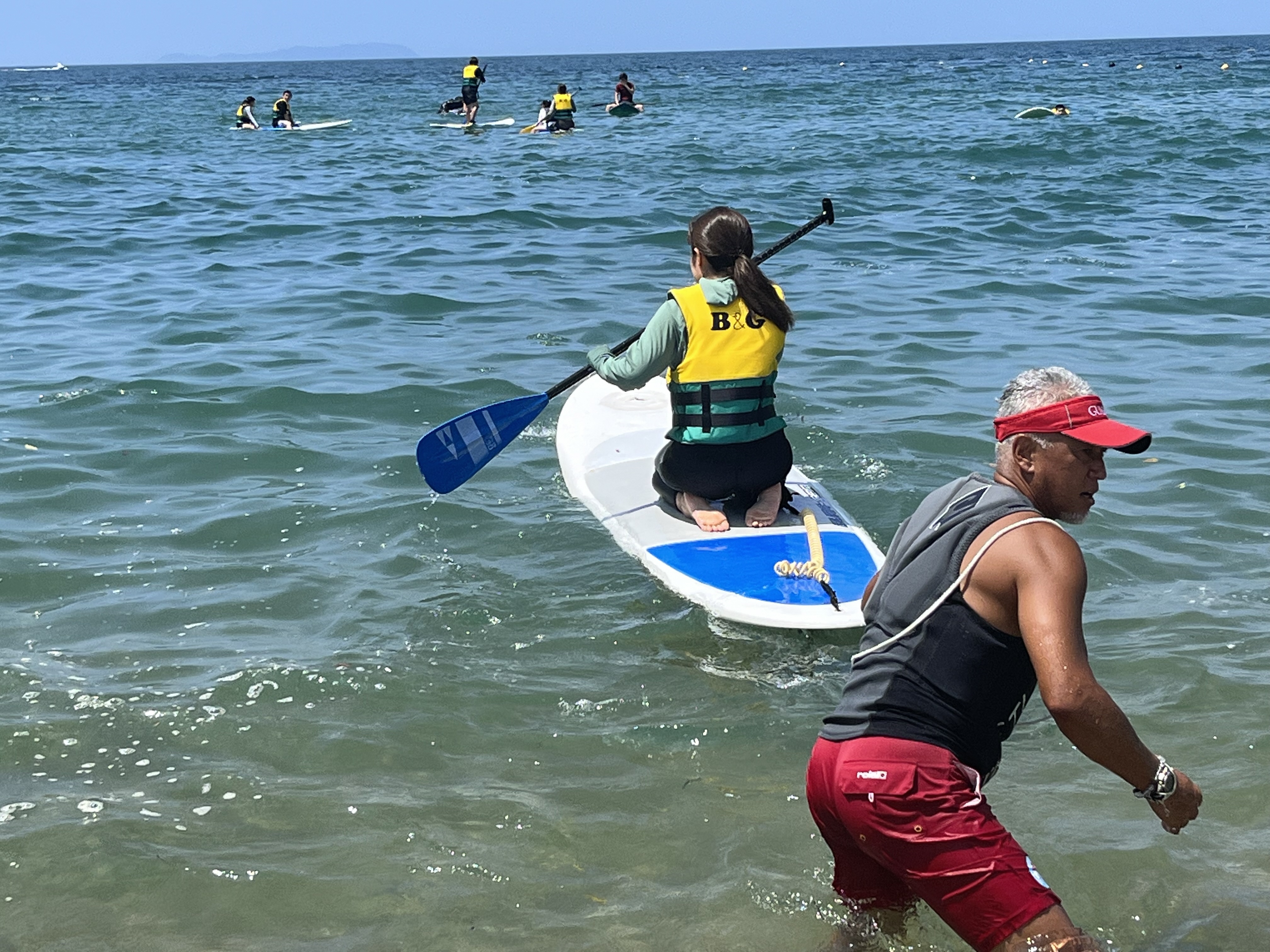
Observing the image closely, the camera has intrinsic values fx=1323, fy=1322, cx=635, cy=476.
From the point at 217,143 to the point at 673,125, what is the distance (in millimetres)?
9679

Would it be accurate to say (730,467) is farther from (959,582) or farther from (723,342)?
(959,582)

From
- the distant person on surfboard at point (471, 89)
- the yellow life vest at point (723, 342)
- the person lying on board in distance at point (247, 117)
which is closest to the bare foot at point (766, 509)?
the yellow life vest at point (723, 342)

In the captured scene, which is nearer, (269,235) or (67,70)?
(269,235)

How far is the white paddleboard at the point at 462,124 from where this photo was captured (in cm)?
2987

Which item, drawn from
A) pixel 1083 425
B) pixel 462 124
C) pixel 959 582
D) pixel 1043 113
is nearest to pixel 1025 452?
pixel 1083 425

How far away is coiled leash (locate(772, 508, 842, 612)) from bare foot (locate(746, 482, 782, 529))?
0.92 ft

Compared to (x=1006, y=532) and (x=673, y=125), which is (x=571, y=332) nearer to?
(x=1006, y=532)

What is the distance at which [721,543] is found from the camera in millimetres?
5578

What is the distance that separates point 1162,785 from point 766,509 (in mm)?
3112

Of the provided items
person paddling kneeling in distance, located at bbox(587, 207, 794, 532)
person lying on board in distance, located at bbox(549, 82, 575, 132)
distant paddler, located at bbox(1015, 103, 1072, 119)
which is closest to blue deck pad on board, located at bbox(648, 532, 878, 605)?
person paddling kneeling in distance, located at bbox(587, 207, 794, 532)

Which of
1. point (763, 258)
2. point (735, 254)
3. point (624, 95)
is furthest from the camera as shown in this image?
point (624, 95)

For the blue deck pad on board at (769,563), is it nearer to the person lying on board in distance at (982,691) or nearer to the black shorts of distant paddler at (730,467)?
the black shorts of distant paddler at (730,467)

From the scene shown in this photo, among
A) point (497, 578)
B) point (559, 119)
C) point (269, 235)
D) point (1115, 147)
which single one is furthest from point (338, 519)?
point (559, 119)

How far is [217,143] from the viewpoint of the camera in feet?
88.1
